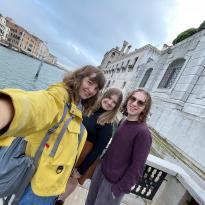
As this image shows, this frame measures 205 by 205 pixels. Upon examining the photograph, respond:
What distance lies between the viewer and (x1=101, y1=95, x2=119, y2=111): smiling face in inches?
101

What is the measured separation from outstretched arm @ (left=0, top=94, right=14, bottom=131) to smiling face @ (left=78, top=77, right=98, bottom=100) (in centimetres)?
84

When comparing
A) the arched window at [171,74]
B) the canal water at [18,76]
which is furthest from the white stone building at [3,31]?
the arched window at [171,74]

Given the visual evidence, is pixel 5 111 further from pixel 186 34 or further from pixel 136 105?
pixel 186 34

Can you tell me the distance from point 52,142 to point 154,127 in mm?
9933

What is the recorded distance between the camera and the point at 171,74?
12.3 m

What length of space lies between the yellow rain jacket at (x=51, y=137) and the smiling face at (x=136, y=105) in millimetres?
788

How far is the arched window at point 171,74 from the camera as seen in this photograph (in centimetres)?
1162

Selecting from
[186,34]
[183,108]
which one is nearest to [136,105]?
[183,108]

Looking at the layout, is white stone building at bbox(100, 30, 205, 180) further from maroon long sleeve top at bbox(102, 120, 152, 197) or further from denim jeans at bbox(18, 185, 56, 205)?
denim jeans at bbox(18, 185, 56, 205)

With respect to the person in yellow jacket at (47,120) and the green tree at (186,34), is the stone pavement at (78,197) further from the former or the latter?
the green tree at (186,34)

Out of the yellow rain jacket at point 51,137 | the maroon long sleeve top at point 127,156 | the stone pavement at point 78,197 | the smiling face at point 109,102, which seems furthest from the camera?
the stone pavement at point 78,197

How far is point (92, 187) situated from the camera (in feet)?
8.61

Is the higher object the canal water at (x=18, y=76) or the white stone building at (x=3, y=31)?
the white stone building at (x=3, y=31)

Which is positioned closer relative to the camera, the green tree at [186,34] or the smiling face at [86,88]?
the smiling face at [86,88]
